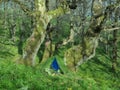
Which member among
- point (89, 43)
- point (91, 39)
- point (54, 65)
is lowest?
point (54, 65)

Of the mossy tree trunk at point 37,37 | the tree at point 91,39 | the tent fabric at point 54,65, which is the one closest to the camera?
the tent fabric at point 54,65

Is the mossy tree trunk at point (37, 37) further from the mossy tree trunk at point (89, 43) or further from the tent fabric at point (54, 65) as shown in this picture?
the tent fabric at point (54, 65)

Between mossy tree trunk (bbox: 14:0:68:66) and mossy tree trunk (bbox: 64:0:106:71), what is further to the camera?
mossy tree trunk (bbox: 14:0:68:66)

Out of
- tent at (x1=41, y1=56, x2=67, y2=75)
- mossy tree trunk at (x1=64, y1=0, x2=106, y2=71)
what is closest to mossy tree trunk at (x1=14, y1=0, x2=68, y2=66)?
mossy tree trunk at (x1=64, y1=0, x2=106, y2=71)

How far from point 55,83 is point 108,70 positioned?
27.5 meters

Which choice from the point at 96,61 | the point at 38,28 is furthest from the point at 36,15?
the point at 96,61

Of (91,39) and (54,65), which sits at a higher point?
(91,39)

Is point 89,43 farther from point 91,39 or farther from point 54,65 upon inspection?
point 54,65

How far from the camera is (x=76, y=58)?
14.2m

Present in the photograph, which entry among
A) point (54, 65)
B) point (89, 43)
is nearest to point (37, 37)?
point (89, 43)

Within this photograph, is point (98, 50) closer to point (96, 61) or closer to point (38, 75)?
point (96, 61)

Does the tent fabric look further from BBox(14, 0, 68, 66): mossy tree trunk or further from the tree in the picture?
the tree

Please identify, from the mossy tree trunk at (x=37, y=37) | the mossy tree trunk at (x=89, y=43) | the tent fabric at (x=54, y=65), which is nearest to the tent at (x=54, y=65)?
the tent fabric at (x=54, y=65)

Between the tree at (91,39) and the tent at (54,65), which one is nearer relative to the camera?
the tent at (54,65)
